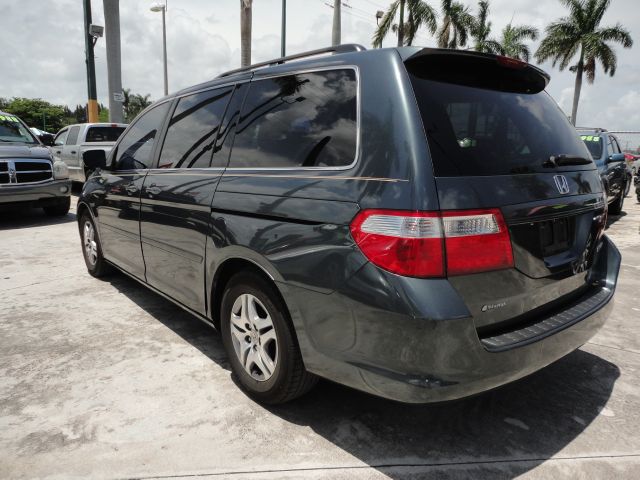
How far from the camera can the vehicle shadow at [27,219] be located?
8164 millimetres

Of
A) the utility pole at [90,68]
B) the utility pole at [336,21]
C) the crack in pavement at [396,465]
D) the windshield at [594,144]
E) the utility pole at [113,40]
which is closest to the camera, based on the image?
the crack in pavement at [396,465]

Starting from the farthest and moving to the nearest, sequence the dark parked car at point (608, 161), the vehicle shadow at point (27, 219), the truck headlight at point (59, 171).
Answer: the dark parked car at point (608, 161)
the truck headlight at point (59, 171)
the vehicle shadow at point (27, 219)

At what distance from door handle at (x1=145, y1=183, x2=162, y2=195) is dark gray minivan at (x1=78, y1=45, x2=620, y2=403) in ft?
1.42

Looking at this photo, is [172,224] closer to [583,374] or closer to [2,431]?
[2,431]

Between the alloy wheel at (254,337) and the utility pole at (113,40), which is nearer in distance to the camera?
the alloy wheel at (254,337)

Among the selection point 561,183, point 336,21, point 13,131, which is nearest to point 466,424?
point 561,183

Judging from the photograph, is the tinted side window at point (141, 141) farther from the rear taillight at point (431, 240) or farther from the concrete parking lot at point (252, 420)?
the rear taillight at point (431, 240)

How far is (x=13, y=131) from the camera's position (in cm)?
885

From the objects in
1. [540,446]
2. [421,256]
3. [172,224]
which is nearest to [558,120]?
[421,256]

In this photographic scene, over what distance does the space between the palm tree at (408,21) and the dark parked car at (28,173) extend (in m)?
19.5

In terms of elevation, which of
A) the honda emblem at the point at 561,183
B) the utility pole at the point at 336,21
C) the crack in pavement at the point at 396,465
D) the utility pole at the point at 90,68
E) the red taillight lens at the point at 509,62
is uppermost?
the utility pole at the point at 336,21

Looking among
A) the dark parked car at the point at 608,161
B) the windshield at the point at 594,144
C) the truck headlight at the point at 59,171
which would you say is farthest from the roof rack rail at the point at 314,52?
the windshield at the point at 594,144

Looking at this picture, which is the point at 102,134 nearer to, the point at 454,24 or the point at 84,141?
the point at 84,141

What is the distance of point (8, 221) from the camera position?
8.74 metres
